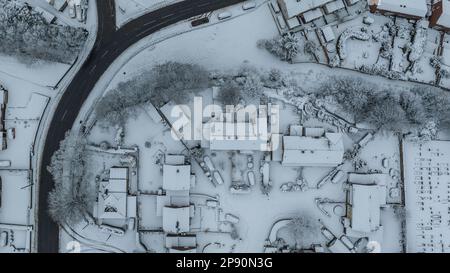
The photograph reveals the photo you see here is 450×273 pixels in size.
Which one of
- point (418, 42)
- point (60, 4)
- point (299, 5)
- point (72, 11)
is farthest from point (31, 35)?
point (418, 42)

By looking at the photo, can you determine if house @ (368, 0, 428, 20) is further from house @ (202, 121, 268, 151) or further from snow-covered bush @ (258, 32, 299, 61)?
house @ (202, 121, 268, 151)

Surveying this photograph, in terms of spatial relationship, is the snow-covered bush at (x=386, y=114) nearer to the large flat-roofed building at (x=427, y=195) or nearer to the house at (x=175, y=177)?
the large flat-roofed building at (x=427, y=195)

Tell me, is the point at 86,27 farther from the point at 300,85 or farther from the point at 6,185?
the point at 300,85

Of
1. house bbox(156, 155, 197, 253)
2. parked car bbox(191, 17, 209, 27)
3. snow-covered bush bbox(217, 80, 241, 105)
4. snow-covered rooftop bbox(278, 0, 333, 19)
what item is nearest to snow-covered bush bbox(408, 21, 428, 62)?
snow-covered rooftop bbox(278, 0, 333, 19)

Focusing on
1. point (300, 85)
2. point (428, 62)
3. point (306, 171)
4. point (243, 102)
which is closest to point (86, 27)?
point (243, 102)
